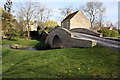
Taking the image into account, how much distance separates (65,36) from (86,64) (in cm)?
898

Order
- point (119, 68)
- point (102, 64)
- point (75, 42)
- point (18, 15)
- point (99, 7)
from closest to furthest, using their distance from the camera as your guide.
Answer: point (119, 68), point (102, 64), point (75, 42), point (18, 15), point (99, 7)

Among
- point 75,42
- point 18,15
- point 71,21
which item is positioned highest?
point 18,15

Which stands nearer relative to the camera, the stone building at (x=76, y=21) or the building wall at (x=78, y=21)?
the stone building at (x=76, y=21)

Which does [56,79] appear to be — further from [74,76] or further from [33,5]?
[33,5]

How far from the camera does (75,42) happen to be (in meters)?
13.3

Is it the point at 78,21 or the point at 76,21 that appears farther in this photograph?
the point at 78,21

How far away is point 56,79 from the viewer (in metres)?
5.08

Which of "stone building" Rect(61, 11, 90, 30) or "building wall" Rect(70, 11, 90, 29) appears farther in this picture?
"building wall" Rect(70, 11, 90, 29)

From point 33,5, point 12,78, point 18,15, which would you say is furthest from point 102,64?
point 18,15

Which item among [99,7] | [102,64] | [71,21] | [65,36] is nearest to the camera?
[102,64]

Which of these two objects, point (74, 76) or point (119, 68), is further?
point (119, 68)

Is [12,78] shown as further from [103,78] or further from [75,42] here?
[75,42]

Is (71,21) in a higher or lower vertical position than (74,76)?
higher

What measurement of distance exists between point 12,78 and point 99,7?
40.3m
